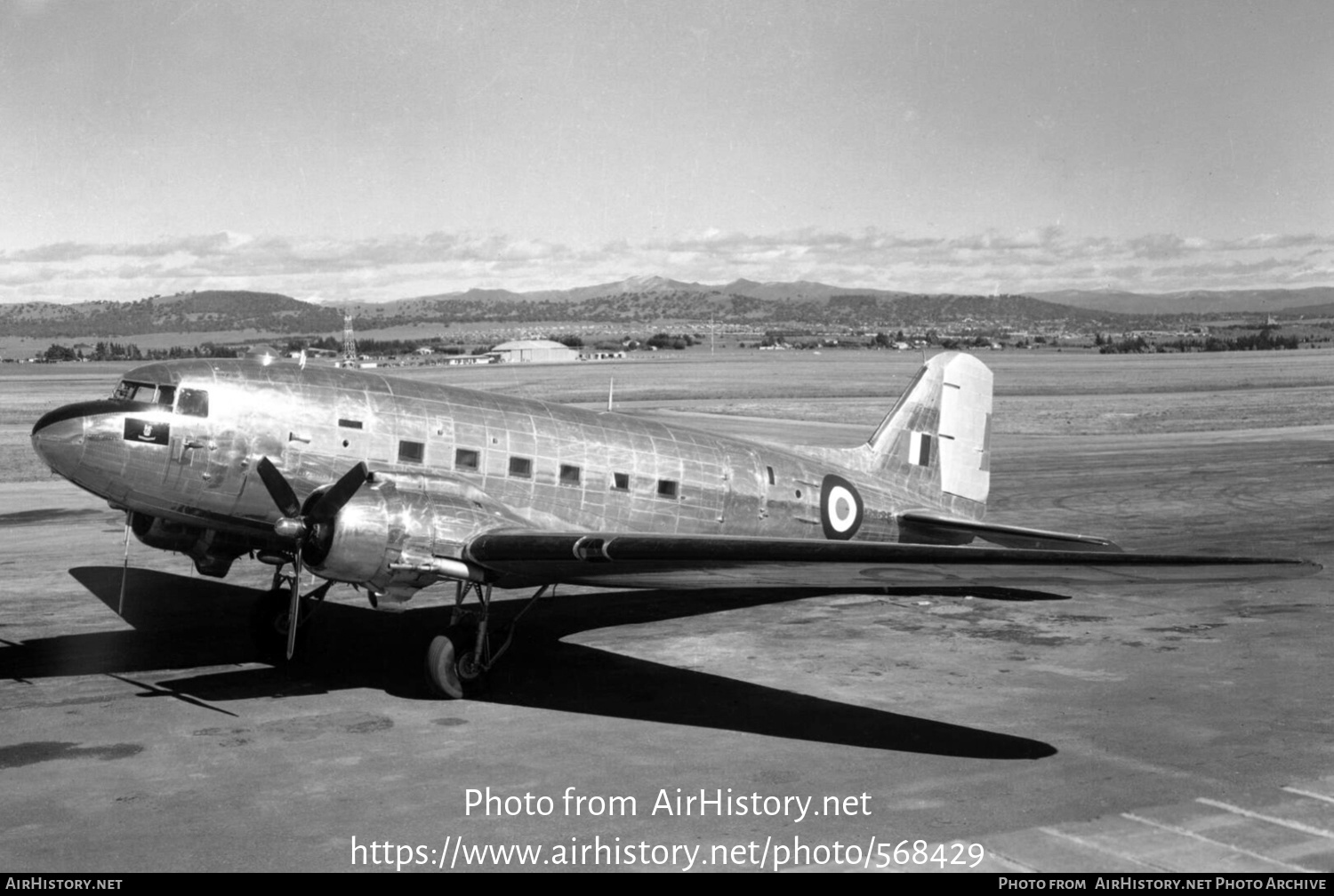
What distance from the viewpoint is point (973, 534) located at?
20.2m

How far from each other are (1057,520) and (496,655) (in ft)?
63.9

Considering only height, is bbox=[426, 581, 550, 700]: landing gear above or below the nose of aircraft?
below

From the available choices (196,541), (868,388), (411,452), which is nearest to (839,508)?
(411,452)

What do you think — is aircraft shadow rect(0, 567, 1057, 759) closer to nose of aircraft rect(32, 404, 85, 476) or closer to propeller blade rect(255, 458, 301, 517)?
propeller blade rect(255, 458, 301, 517)

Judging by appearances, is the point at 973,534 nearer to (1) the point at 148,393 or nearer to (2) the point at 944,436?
(2) the point at 944,436

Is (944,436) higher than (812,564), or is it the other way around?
(944,436)

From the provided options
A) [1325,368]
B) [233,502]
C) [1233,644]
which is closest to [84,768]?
[233,502]

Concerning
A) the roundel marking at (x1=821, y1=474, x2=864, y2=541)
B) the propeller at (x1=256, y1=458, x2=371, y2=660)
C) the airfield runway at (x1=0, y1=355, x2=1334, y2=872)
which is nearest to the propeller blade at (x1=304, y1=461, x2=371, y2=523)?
the propeller at (x1=256, y1=458, x2=371, y2=660)

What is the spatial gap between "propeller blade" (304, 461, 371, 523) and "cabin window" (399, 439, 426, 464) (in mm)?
1702

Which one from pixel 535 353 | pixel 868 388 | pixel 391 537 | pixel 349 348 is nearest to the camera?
pixel 391 537

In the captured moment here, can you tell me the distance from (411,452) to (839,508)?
7.56 meters

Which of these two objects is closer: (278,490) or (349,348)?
(278,490)

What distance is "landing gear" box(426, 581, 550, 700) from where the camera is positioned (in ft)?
47.1

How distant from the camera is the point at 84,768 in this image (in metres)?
11.8
